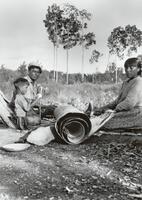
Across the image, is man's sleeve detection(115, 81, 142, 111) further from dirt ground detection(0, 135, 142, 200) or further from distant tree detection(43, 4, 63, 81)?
distant tree detection(43, 4, 63, 81)

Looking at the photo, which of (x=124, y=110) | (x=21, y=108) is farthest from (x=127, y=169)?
(x=21, y=108)

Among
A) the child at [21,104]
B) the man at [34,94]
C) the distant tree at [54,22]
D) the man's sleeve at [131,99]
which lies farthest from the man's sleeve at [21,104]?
the distant tree at [54,22]

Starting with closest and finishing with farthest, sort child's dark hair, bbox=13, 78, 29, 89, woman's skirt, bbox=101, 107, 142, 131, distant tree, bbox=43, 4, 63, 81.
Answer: woman's skirt, bbox=101, 107, 142, 131, child's dark hair, bbox=13, 78, 29, 89, distant tree, bbox=43, 4, 63, 81

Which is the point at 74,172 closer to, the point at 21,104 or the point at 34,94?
the point at 21,104

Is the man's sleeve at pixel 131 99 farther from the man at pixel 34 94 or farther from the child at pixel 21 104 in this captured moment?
the child at pixel 21 104

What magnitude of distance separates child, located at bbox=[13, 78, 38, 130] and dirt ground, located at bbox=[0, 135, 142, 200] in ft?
3.67

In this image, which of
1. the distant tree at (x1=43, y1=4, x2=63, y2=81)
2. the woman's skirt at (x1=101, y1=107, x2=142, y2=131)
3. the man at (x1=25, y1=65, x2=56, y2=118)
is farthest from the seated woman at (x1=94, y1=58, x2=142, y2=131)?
the distant tree at (x1=43, y1=4, x2=63, y2=81)

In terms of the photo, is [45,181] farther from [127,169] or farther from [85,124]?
[85,124]

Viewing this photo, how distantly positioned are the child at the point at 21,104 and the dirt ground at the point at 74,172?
112 centimetres

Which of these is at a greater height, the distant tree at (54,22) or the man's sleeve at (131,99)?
the distant tree at (54,22)

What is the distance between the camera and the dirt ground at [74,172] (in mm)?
3407

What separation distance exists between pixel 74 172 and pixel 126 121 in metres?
1.70

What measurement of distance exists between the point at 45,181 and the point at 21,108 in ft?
9.64

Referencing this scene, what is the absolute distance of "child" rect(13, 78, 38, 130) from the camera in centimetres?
641
